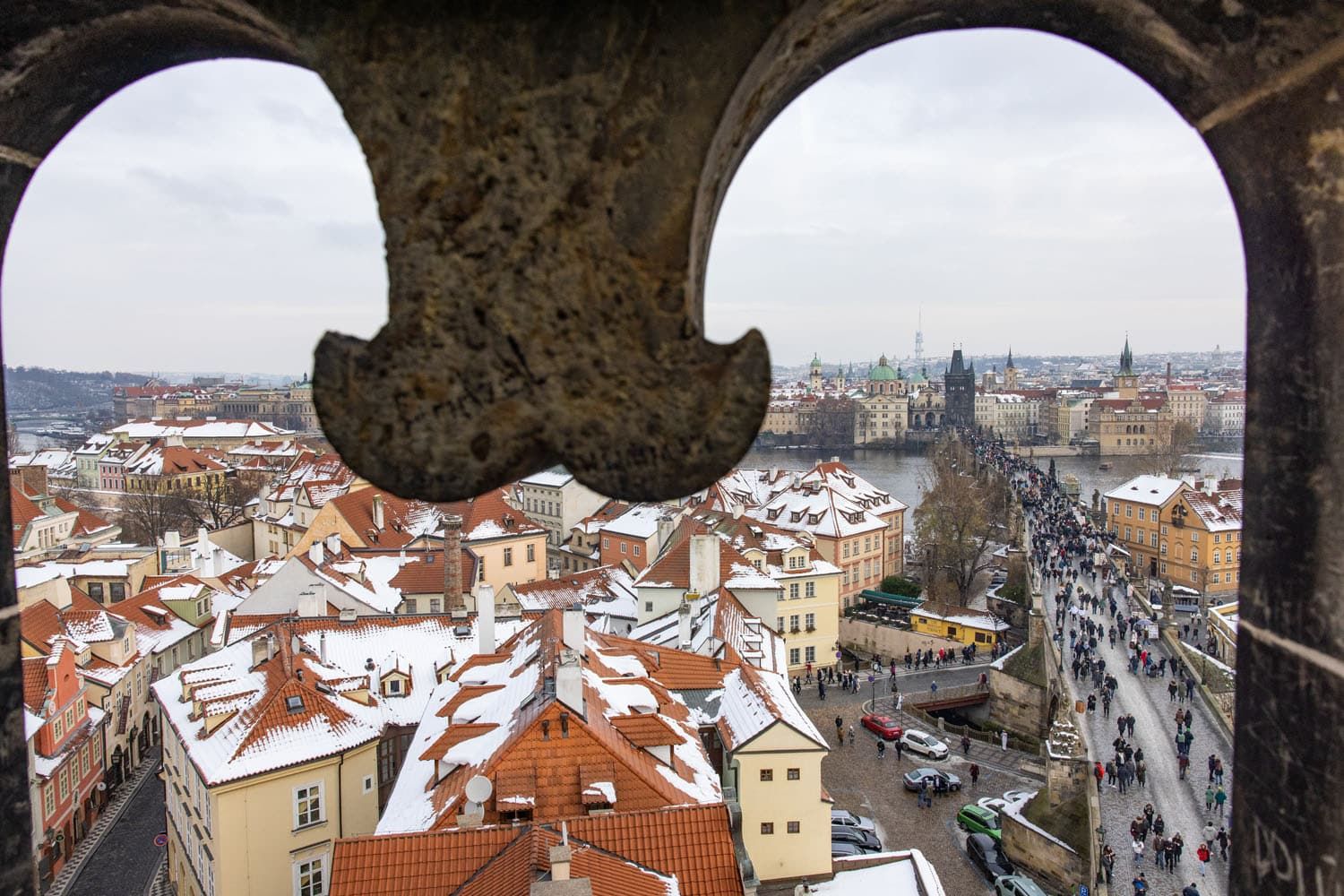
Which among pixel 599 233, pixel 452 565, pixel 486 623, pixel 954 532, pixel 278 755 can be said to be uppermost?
pixel 599 233

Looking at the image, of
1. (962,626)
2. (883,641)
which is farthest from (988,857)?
(883,641)

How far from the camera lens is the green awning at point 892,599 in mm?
38344

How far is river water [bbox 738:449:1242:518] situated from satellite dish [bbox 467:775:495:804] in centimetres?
6237

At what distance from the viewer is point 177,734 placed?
15906 mm

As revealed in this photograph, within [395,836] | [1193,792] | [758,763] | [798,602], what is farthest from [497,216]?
[798,602]

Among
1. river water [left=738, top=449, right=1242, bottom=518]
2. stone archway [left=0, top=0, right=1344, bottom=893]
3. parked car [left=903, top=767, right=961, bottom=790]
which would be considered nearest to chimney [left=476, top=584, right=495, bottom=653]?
parked car [left=903, top=767, right=961, bottom=790]

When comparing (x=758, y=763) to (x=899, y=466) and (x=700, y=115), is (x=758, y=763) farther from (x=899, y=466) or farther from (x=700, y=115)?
(x=899, y=466)

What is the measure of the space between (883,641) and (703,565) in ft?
35.1

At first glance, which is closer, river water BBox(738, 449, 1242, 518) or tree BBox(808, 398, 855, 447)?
river water BBox(738, 449, 1242, 518)

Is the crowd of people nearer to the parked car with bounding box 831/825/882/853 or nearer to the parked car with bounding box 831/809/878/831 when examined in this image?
the parked car with bounding box 831/825/882/853

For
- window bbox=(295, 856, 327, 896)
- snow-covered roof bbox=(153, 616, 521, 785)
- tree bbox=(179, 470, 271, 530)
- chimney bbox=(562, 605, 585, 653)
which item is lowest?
window bbox=(295, 856, 327, 896)

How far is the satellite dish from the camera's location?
35.9ft

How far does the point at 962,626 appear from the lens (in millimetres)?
33406

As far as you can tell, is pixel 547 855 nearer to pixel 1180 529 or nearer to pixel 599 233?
pixel 599 233
